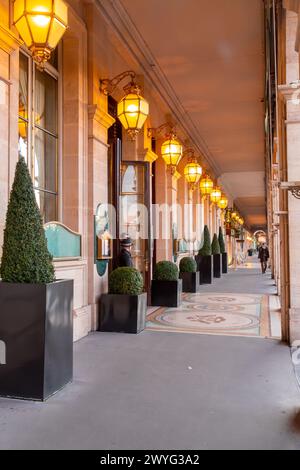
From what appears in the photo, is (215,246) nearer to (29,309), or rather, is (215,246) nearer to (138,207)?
(138,207)

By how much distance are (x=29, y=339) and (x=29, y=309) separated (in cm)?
24

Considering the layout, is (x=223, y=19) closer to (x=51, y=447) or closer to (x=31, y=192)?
(x=31, y=192)

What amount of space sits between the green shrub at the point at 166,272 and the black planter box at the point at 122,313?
7.45 ft

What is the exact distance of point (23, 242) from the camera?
354 cm

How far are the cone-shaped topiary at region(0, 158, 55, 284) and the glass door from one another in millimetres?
4299

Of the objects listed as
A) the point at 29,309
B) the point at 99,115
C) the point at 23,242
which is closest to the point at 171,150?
the point at 99,115

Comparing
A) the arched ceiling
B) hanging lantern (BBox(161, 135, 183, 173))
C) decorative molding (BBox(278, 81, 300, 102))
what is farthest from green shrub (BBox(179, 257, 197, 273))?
decorative molding (BBox(278, 81, 300, 102))

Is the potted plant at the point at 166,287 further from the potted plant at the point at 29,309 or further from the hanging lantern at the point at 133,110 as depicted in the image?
the potted plant at the point at 29,309

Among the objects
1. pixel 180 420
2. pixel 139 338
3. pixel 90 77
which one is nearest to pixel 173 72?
pixel 90 77

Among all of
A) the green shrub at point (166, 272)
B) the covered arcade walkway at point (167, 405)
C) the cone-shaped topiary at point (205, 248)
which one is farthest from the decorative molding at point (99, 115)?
the cone-shaped topiary at point (205, 248)

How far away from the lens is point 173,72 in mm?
8828

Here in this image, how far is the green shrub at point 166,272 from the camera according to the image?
837cm
